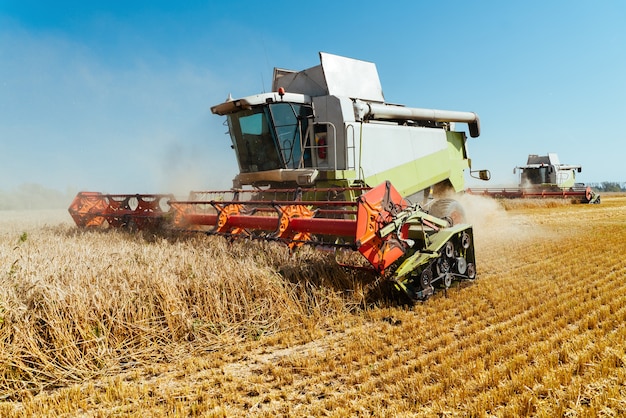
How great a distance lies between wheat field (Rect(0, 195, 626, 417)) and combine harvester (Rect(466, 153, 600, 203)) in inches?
649

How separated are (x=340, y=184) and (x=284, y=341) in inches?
122

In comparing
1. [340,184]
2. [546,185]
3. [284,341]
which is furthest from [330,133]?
[546,185]

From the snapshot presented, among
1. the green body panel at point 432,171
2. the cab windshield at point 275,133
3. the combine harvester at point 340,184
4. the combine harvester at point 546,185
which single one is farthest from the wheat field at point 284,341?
the combine harvester at point 546,185

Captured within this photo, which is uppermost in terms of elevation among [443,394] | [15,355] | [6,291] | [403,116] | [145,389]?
[403,116]

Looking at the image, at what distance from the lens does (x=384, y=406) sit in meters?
2.04

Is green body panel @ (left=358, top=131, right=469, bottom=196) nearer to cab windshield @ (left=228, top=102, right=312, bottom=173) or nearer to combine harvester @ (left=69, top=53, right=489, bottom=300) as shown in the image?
combine harvester @ (left=69, top=53, right=489, bottom=300)

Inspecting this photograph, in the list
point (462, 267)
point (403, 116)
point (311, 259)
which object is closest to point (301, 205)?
point (311, 259)

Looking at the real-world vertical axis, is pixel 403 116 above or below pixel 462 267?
above

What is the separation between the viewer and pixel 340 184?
18.7 feet

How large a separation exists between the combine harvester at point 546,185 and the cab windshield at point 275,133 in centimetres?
1534

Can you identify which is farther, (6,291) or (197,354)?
(197,354)

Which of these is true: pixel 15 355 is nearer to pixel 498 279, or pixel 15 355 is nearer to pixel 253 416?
pixel 253 416

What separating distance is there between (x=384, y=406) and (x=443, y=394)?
0.32 m

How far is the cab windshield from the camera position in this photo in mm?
5727
